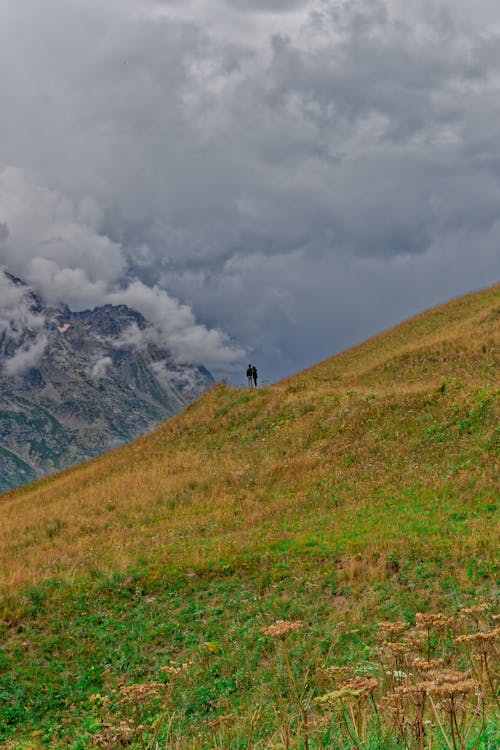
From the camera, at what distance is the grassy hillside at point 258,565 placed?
10.6 m

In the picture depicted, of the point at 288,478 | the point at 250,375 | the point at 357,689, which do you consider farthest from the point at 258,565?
the point at 250,375

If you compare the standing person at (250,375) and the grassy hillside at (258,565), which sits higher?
the standing person at (250,375)

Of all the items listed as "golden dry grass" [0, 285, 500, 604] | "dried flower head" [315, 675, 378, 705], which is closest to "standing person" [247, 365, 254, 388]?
"golden dry grass" [0, 285, 500, 604]

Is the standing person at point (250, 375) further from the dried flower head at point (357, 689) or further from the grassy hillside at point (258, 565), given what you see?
the dried flower head at point (357, 689)

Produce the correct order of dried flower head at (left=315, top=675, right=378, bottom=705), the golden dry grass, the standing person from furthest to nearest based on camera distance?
the standing person → the golden dry grass → dried flower head at (left=315, top=675, right=378, bottom=705)

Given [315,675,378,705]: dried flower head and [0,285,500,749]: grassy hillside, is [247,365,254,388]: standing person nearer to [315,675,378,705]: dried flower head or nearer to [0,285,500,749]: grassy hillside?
[0,285,500,749]: grassy hillside

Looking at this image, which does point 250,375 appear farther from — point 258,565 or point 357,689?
point 357,689

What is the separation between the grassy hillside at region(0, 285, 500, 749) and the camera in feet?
34.7

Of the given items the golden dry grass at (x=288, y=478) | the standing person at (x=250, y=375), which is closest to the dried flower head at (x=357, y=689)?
the golden dry grass at (x=288, y=478)

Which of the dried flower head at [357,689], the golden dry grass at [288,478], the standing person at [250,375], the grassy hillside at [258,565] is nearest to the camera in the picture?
the dried flower head at [357,689]

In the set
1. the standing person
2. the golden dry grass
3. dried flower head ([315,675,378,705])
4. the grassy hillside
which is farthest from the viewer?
the standing person

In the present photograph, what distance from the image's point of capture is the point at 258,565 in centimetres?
1930

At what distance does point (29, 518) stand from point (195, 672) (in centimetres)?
2161

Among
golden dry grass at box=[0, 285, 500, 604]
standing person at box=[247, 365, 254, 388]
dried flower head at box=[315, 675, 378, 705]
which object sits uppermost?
standing person at box=[247, 365, 254, 388]
